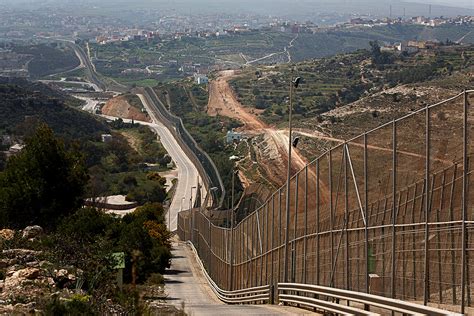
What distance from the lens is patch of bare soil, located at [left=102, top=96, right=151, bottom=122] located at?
158 metres

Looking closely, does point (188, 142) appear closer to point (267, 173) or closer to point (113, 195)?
point (113, 195)

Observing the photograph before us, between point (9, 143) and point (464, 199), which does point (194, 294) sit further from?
point (9, 143)

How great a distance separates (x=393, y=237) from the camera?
14.8 meters

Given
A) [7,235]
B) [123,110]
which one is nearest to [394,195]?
[7,235]

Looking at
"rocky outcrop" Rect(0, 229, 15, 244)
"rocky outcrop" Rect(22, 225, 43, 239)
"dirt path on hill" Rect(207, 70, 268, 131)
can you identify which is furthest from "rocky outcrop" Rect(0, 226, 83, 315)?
"dirt path on hill" Rect(207, 70, 268, 131)

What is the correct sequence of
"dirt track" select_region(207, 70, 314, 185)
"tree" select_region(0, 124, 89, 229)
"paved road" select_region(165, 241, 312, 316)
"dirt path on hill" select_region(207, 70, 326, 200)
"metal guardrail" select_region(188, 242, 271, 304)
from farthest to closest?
1. "dirt track" select_region(207, 70, 314, 185)
2. "dirt path on hill" select_region(207, 70, 326, 200)
3. "tree" select_region(0, 124, 89, 229)
4. "metal guardrail" select_region(188, 242, 271, 304)
5. "paved road" select_region(165, 241, 312, 316)

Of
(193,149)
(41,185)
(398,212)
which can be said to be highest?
(193,149)

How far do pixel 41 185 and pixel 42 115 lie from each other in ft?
299

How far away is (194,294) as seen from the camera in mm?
40438

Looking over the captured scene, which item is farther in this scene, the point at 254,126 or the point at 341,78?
the point at 341,78

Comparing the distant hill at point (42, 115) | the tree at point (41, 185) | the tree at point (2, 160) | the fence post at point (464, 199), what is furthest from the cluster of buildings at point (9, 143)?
the fence post at point (464, 199)

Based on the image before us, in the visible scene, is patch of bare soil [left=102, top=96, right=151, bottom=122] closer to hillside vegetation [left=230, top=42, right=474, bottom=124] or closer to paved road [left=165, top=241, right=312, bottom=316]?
hillside vegetation [left=230, top=42, right=474, bottom=124]

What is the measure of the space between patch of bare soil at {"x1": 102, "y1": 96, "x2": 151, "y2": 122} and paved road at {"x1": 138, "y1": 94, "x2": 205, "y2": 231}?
214 centimetres

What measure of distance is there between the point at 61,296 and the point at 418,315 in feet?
18.8
